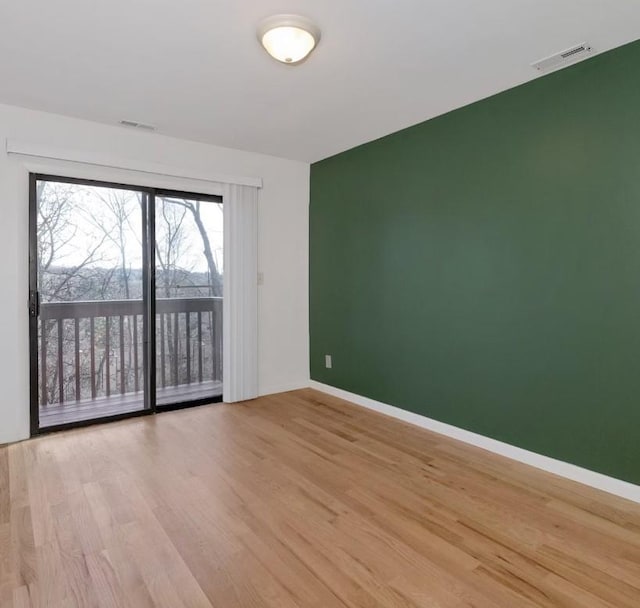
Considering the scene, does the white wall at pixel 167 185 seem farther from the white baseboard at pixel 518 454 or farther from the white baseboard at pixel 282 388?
the white baseboard at pixel 518 454

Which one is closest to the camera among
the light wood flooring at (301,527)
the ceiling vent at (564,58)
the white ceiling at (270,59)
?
the light wood flooring at (301,527)

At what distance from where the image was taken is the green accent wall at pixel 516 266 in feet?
7.82

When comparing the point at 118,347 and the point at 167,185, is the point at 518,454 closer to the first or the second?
the point at 118,347

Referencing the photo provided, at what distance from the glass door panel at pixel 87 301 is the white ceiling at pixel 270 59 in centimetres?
74

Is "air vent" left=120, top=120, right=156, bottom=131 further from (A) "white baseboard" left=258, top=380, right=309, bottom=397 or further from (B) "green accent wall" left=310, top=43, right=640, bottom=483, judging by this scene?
(A) "white baseboard" left=258, top=380, right=309, bottom=397

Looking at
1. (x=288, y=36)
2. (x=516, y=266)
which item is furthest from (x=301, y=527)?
(x=288, y=36)

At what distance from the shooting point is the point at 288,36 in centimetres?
208

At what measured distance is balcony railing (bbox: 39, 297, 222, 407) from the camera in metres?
3.54

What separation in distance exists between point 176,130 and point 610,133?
10.4ft

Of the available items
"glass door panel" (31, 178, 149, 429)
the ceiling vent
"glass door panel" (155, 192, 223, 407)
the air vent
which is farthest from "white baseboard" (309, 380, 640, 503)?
the air vent

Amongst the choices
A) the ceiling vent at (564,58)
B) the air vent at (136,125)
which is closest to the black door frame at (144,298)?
the air vent at (136,125)

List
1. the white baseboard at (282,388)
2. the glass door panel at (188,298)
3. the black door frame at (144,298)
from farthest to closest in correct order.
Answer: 1. the white baseboard at (282,388)
2. the glass door panel at (188,298)
3. the black door frame at (144,298)

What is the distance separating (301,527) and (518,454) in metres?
1.64

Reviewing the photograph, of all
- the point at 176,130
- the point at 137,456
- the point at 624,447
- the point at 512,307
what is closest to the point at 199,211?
the point at 176,130
